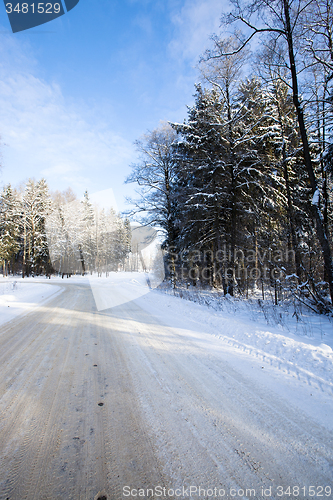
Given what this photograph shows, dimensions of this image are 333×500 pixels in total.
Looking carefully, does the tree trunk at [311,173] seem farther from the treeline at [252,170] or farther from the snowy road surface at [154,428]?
the snowy road surface at [154,428]

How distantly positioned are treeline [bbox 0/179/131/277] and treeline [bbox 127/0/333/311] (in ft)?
55.6

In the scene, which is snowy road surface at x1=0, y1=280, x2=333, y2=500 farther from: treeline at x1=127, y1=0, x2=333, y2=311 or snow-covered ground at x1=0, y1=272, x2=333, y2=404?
treeline at x1=127, y1=0, x2=333, y2=311

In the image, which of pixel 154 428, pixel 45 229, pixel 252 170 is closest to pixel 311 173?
pixel 252 170

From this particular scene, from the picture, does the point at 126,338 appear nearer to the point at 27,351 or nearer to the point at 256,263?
the point at 27,351

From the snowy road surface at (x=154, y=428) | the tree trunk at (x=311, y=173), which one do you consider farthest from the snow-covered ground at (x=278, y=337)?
the tree trunk at (x=311, y=173)

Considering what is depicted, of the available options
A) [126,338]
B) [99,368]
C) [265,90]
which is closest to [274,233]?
[265,90]

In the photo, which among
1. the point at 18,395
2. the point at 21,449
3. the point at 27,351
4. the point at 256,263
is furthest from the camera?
the point at 256,263

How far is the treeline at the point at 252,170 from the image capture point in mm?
7348

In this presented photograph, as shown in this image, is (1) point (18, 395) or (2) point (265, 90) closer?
(1) point (18, 395)

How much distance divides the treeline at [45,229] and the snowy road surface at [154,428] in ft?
79.4

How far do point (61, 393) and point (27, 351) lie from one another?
174 cm

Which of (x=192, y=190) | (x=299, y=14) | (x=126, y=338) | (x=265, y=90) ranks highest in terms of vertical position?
(x=265, y=90)

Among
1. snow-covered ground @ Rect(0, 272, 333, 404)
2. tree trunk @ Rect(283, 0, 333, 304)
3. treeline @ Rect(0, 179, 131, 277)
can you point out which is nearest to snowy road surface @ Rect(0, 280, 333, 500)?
snow-covered ground @ Rect(0, 272, 333, 404)

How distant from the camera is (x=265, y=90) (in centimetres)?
1107
